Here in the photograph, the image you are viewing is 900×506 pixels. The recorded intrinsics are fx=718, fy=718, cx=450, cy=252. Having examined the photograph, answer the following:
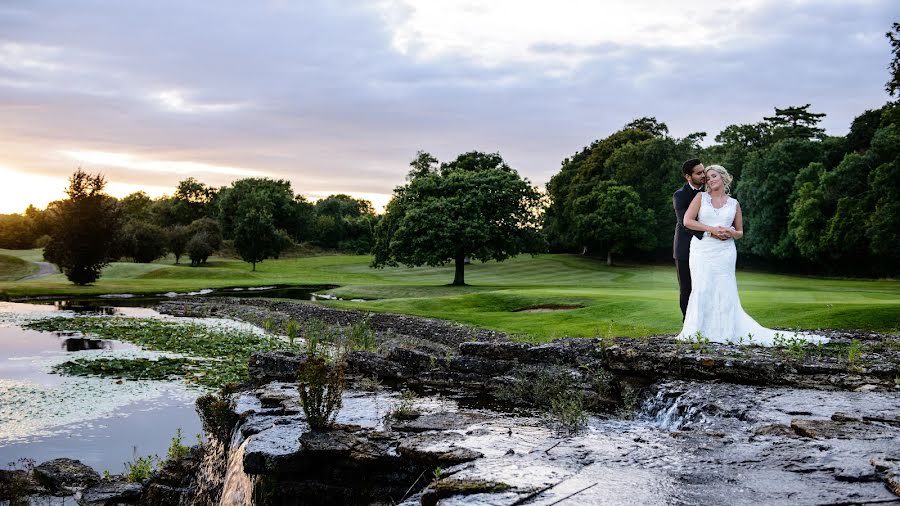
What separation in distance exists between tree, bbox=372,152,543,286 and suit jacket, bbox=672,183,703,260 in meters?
29.7

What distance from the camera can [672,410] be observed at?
995 cm

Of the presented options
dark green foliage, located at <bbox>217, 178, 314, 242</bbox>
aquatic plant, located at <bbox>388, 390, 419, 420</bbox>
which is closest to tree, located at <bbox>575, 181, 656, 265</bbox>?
dark green foliage, located at <bbox>217, 178, 314, 242</bbox>

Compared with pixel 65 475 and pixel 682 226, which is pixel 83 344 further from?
pixel 682 226

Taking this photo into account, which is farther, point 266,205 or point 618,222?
point 266,205

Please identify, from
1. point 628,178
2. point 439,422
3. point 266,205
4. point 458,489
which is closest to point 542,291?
point 439,422

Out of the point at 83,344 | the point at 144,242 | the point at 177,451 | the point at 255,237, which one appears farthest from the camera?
the point at 144,242

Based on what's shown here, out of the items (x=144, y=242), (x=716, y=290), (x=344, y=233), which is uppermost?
(x=344, y=233)

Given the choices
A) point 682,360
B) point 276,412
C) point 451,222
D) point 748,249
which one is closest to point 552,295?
point 451,222

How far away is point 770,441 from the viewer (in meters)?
7.58

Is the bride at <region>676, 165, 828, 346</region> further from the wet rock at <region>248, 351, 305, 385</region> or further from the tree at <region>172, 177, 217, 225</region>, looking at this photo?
the tree at <region>172, 177, 217, 225</region>

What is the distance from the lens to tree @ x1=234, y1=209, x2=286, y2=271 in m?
72.9

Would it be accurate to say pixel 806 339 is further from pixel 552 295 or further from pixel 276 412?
pixel 552 295

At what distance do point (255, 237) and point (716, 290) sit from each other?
6519 centimetres

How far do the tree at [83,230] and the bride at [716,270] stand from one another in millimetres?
48740
